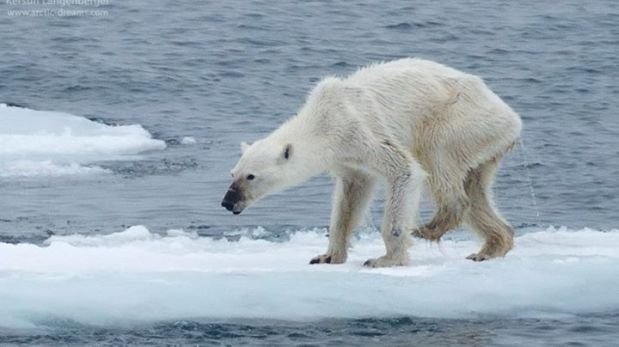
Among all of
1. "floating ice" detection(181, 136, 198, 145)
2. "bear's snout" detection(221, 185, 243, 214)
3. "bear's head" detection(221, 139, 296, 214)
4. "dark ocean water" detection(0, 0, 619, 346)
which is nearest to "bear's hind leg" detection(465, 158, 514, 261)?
"dark ocean water" detection(0, 0, 619, 346)

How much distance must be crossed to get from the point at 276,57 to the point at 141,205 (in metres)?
10.6

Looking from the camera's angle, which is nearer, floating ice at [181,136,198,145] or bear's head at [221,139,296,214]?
bear's head at [221,139,296,214]

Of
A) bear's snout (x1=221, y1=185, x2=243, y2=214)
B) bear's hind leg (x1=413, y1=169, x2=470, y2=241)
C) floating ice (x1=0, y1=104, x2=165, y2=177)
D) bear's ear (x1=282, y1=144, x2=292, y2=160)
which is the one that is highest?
floating ice (x1=0, y1=104, x2=165, y2=177)

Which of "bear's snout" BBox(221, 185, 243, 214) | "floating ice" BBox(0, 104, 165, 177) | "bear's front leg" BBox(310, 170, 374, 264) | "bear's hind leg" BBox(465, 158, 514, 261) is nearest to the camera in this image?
"bear's snout" BBox(221, 185, 243, 214)

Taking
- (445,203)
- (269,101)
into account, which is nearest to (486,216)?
(445,203)

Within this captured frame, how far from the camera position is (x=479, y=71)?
82.1 ft

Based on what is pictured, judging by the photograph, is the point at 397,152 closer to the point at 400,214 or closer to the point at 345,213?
the point at 400,214

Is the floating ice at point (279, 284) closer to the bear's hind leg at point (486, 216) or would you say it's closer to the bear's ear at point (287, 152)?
the bear's hind leg at point (486, 216)

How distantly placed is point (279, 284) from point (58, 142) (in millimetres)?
8430

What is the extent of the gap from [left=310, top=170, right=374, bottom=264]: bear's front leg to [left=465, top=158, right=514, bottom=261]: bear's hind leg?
2.51 ft

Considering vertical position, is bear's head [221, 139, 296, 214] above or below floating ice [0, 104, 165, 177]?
below

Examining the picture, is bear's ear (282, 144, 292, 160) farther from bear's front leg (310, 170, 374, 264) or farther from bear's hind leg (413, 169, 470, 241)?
bear's hind leg (413, 169, 470, 241)

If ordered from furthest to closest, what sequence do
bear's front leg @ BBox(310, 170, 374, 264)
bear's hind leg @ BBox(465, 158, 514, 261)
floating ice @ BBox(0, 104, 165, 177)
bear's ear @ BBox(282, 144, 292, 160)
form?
floating ice @ BBox(0, 104, 165, 177) < bear's hind leg @ BBox(465, 158, 514, 261) < bear's front leg @ BBox(310, 170, 374, 264) < bear's ear @ BBox(282, 144, 292, 160)

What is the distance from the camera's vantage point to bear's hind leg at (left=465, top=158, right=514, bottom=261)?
11.7 meters
